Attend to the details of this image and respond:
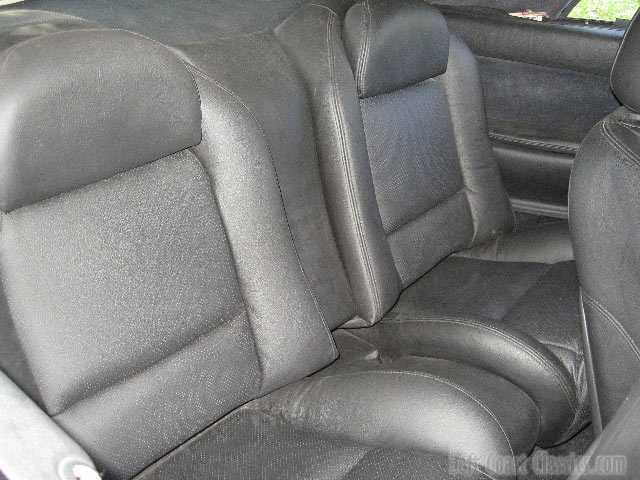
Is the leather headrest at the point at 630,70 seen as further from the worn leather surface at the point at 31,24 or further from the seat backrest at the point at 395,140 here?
the worn leather surface at the point at 31,24

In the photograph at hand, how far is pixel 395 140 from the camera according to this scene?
188cm

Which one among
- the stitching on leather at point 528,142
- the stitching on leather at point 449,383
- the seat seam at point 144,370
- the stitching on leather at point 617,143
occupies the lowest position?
the stitching on leather at point 449,383

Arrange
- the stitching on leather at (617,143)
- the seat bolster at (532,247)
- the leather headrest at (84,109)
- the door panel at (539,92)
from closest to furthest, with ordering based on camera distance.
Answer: the leather headrest at (84,109) < the stitching on leather at (617,143) < the seat bolster at (532,247) < the door panel at (539,92)

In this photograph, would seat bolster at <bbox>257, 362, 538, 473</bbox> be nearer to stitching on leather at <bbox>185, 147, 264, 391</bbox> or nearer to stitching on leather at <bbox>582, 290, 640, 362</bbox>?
stitching on leather at <bbox>185, 147, 264, 391</bbox>

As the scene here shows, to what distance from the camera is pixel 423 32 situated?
191 centimetres

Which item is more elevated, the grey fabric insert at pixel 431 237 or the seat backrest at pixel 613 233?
the seat backrest at pixel 613 233

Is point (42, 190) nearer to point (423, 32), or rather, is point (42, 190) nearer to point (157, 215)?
point (157, 215)

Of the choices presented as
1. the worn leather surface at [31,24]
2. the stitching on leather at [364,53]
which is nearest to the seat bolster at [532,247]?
the stitching on leather at [364,53]

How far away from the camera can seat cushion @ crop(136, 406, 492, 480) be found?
50.8 inches

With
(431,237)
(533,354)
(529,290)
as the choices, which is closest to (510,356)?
(533,354)

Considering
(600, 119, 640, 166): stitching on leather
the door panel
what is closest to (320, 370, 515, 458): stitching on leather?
(600, 119, 640, 166): stitching on leather

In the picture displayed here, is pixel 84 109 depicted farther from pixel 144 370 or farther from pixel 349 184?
pixel 349 184

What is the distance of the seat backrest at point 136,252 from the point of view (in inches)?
44.7

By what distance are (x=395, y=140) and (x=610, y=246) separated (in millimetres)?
646
